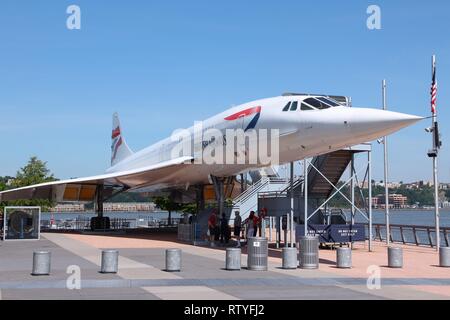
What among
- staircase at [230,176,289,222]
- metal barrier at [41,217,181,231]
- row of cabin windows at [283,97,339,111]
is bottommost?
metal barrier at [41,217,181,231]

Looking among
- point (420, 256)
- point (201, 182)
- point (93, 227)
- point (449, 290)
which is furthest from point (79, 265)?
point (93, 227)

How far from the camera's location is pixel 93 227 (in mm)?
29859

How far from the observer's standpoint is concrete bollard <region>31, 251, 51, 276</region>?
11281mm

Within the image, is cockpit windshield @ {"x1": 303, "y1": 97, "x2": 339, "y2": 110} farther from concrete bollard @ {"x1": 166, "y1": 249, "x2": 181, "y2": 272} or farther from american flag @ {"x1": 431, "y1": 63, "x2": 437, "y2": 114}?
concrete bollard @ {"x1": 166, "y1": 249, "x2": 181, "y2": 272}

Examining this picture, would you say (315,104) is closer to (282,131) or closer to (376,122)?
(282,131)

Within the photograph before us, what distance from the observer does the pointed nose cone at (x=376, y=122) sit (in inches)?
538

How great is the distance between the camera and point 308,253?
13086 millimetres

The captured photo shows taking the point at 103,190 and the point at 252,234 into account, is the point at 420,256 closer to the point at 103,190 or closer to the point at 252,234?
the point at 252,234

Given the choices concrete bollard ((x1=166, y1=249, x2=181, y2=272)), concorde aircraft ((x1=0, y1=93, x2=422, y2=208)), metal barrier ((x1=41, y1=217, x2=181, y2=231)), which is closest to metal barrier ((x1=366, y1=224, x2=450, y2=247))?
concorde aircraft ((x1=0, y1=93, x2=422, y2=208))

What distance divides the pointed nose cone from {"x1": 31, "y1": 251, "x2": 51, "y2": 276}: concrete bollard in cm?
799

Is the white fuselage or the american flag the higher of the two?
the american flag

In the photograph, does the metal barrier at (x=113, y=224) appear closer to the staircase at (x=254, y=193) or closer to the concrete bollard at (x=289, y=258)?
the staircase at (x=254, y=193)

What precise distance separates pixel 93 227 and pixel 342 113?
61.5 feet

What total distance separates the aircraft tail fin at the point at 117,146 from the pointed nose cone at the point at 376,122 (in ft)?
88.5
